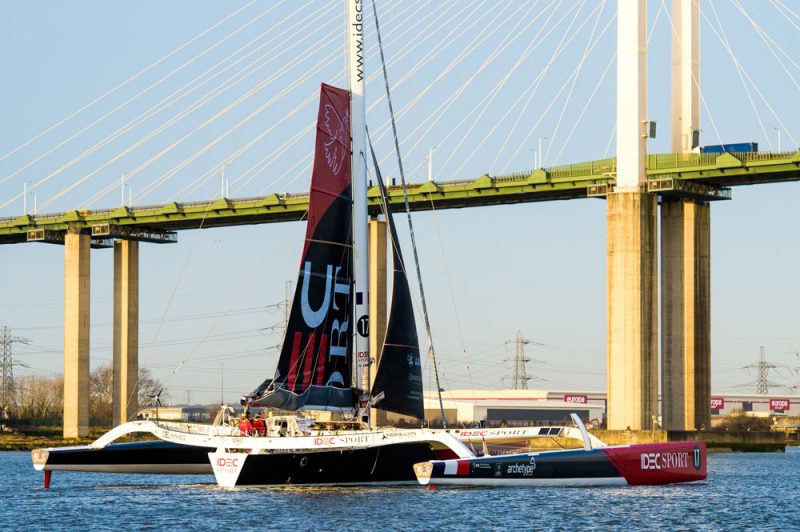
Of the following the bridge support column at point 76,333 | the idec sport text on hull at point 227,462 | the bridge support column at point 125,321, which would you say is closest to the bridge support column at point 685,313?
the bridge support column at point 125,321

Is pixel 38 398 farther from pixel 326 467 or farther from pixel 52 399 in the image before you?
pixel 326 467

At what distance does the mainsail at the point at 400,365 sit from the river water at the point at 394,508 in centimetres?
238

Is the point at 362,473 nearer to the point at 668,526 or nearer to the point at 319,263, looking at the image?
the point at 319,263

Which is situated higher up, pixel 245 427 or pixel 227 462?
pixel 245 427

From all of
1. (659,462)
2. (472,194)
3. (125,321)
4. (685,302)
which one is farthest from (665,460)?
(125,321)

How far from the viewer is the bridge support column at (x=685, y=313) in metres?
85.9

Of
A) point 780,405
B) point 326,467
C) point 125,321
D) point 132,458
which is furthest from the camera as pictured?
point 780,405

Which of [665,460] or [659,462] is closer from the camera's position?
[659,462]

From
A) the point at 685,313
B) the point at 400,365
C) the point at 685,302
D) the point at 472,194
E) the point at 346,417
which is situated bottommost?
the point at 346,417

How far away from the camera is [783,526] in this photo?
3644 cm

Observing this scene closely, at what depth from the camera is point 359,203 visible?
44.7 metres

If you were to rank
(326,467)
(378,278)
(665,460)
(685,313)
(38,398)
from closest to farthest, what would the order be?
1. (326,467)
2. (665,460)
3. (685,313)
4. (378,278)
5. (38,398)

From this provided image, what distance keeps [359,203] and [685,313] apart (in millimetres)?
45420

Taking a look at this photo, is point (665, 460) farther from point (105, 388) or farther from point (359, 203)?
point (105, 388)
